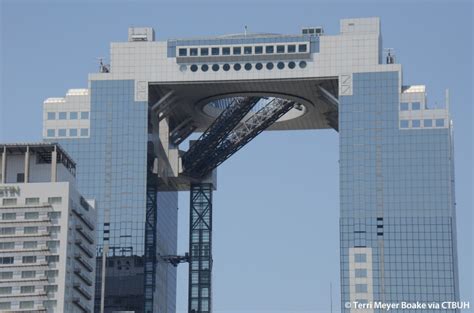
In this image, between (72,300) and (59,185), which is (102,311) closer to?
(72,300)

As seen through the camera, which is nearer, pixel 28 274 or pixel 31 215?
pixel 28 274

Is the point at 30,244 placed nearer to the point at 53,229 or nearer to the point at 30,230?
the point at 30,230

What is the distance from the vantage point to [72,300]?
198125mm

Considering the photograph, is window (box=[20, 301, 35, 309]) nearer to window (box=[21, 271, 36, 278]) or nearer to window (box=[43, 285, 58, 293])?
window (box=[43, 285, 58, 293])

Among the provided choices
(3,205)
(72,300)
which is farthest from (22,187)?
(72,300)

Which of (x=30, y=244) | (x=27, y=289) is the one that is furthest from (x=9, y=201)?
(x=27, y=289)

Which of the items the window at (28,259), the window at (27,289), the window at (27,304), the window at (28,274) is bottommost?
the window at (27,304)

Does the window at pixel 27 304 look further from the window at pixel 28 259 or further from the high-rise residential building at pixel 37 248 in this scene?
the window at pixel 28 259

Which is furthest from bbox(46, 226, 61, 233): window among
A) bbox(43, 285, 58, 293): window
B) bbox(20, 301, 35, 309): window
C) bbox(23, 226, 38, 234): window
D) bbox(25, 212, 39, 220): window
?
bbox(20, 301, 35, 309): window

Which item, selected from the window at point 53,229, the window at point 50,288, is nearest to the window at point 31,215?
the window at point 53,229

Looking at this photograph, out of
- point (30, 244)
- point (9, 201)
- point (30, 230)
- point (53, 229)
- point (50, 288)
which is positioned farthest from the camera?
point (9, 201)

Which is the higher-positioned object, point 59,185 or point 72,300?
point 59,185

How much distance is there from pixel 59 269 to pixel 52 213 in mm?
7137

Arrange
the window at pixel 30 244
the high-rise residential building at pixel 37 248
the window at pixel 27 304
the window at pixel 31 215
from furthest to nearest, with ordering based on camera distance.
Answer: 1. the window at pixel 31 215
2. the window at pixel 30 244
3. the high-rise residential building at pixel 37 248
4. the window at pixel 27 304
